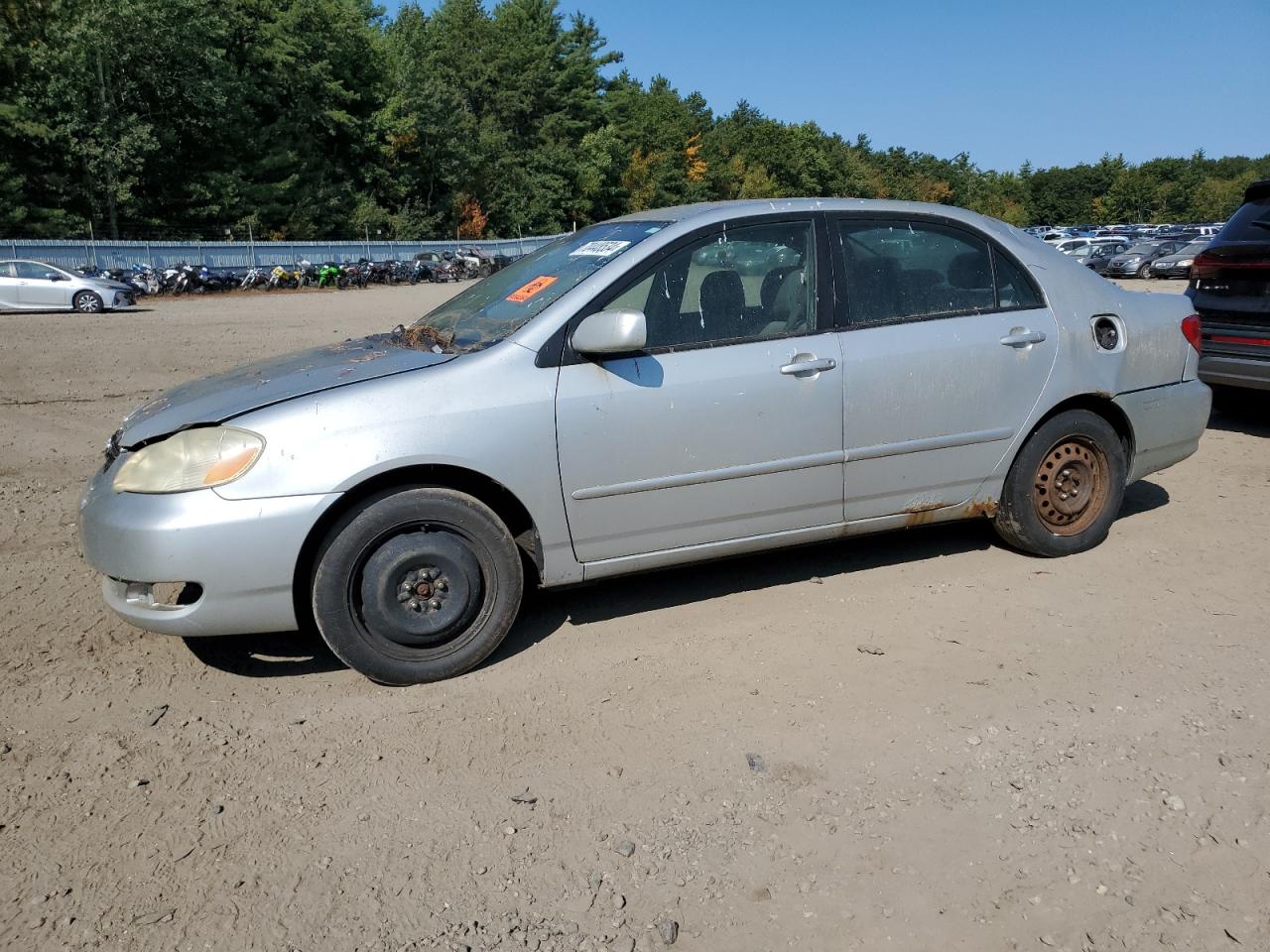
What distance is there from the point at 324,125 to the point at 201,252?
18.6 metres

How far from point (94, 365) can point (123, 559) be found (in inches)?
385

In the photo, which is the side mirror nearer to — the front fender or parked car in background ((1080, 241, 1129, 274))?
the front fender

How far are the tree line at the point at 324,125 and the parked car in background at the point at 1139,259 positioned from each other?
35752mm

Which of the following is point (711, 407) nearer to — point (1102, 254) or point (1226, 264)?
point (1226, 264)

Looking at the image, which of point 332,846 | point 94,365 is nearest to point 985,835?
point 332,846

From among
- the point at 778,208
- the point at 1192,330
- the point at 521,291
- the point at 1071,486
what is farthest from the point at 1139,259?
the point at 521,291

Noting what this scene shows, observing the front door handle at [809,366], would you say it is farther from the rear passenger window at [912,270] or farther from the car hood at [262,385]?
the car hood at [262,385]

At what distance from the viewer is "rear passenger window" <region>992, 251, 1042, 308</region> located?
462cm

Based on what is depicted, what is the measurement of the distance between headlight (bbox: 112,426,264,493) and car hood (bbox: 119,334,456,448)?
0.06m

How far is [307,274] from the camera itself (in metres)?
37.1

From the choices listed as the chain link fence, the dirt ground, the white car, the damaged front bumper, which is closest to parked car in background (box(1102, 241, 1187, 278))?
the white car

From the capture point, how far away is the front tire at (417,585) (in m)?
3.57

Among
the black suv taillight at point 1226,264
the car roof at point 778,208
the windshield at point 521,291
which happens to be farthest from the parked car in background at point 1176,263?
the windshield at point 521,291

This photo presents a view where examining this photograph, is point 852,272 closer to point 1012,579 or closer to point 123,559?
point 1012,579
